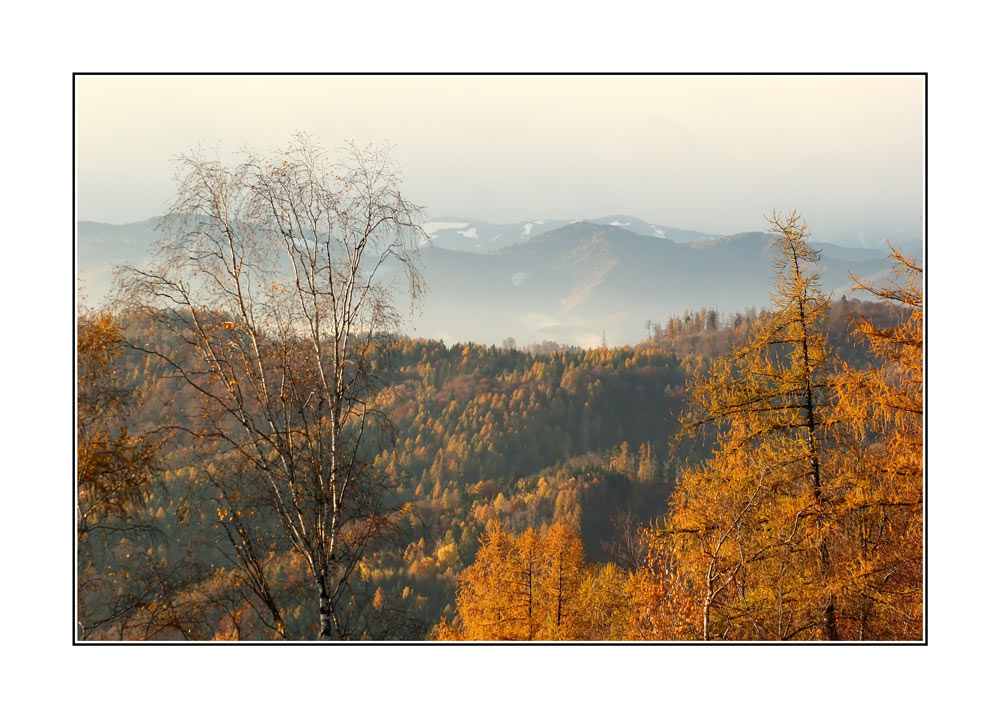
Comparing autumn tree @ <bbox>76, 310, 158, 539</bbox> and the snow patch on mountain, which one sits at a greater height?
the snow patch on mountain

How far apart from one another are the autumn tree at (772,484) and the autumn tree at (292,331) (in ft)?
8.32

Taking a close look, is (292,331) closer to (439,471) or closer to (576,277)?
(439,471)

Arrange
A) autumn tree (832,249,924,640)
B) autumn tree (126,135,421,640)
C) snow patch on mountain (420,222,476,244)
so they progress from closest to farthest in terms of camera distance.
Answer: autumn tree (832,249,924,640) → autumn tree (126,135,421,640) → snow patch on mountain (420,222,476,244)

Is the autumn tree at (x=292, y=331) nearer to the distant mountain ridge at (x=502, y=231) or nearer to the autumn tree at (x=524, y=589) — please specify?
the distant mountain ridge at (x=502, y=231)

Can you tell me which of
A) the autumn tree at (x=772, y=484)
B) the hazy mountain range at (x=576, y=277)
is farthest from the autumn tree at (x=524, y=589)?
the hazy mountain range at (x=576, y=277)

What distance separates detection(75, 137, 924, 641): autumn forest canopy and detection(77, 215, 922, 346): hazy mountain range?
0.16 meters

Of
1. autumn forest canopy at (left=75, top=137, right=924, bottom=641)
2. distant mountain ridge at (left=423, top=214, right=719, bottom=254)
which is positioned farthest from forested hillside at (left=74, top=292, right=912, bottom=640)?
distant mountain ridge at (left=423, top=214, right=719, bottom=254)

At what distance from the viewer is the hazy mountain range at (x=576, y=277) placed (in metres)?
Result: 4.07

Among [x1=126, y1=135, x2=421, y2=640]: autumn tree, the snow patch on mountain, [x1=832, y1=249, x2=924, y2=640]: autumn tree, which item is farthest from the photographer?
the snow patch on mountain

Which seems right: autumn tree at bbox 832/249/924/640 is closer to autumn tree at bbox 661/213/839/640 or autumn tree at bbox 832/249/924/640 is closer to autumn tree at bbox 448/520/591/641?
autumn tree at bbox 661/213/839/640

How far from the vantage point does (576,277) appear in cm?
450

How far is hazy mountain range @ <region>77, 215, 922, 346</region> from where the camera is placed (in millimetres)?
4070

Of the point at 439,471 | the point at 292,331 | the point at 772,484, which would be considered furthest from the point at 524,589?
the point at 292,331
